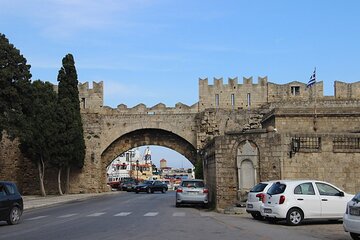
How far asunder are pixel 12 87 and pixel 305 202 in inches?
839

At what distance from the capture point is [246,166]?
84.1 ft

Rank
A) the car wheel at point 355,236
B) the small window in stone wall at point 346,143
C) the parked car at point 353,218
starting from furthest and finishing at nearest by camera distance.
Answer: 1. the small window in stone wall at point 346,143
2. the car wheel at point 355,236
3. the parked car at point 353,218

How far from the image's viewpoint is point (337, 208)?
17078 millimetres

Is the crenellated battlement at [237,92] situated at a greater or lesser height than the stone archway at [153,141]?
greater

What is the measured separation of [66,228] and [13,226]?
2.75 m

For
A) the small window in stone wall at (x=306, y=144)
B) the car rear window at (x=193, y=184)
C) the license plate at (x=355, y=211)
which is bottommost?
the license plate at (x=355, y=211)

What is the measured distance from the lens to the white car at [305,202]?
55.3ft

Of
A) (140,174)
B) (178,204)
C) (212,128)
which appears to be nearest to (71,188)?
(212,128)

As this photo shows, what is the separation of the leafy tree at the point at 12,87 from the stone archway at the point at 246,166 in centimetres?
1477

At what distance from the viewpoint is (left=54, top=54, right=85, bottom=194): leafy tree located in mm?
43281

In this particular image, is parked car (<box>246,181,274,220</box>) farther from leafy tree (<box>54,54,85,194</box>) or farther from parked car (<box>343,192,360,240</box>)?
leafy tree (<box>54,54,85,194</box>)

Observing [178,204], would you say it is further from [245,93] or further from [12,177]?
[12,177]

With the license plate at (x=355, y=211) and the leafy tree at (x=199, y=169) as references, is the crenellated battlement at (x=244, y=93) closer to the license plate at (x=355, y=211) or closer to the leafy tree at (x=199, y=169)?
the leafy tree at (x=199, y=169)

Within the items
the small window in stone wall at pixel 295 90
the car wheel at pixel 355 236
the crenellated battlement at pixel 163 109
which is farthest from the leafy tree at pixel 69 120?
the car wheel at pixel 355 236
